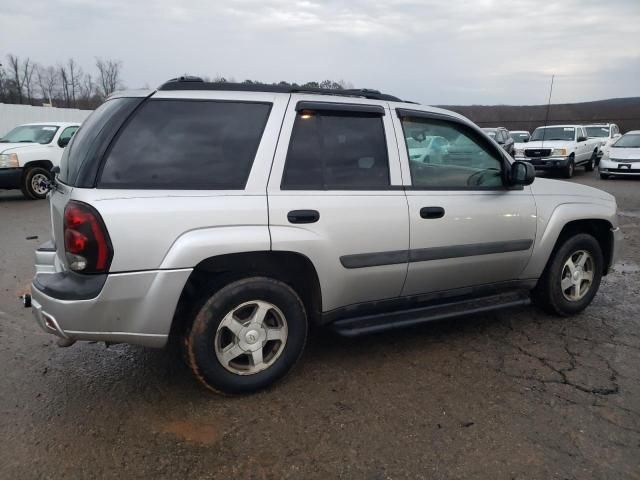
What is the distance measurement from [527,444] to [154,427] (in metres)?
2.00

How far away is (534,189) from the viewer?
4.03m

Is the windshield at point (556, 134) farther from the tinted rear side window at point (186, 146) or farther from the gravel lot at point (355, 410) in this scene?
the tinted rear side window at point (186, 146)

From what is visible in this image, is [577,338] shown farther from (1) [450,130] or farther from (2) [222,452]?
(2) [222,452]

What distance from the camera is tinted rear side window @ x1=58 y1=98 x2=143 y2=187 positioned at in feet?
8.78

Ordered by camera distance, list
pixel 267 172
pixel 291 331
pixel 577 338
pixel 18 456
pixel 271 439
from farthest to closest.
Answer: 1. pixel 577 338
2. pixel 291 331
3. pixel 267 172
4. pixel 271 439
5. pixel 18 456

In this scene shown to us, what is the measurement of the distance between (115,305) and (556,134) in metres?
18.3

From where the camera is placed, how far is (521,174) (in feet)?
12.2

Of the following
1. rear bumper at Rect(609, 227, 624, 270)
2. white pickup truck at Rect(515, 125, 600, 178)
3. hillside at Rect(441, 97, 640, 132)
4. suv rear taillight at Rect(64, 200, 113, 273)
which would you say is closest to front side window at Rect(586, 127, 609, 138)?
white pickup truck at Rect(515, 125, 600, 178)

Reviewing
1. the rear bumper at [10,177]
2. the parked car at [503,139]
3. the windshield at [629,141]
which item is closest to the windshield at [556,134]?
the parked car at [503,139]

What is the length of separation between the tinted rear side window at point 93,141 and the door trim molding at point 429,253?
1498 mm

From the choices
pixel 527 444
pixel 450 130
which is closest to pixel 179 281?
pixel 527 444

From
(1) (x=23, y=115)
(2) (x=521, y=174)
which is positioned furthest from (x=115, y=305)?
(1) (x=23, y=115)

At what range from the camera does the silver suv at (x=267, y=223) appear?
2.64m

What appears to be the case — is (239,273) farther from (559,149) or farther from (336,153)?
(559,149)
